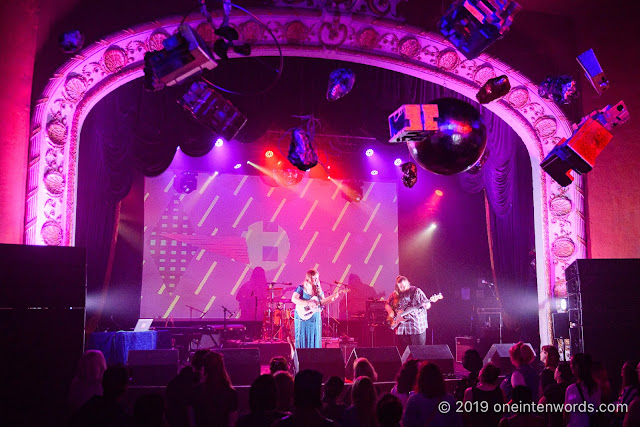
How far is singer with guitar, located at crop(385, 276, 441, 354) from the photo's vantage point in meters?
8.90

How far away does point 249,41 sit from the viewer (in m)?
7.94

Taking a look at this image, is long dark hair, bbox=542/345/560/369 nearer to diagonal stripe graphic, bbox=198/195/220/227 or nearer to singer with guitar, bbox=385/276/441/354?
singer with guitar, bbox=385/276/441/354

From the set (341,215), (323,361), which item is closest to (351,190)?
(341,215)

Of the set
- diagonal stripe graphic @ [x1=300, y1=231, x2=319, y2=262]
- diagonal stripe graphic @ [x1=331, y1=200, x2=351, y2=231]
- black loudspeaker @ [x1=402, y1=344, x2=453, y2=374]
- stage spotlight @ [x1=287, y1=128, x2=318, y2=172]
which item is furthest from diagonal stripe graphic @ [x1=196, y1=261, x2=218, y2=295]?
black loudspeaker @ [x1=402, y1=344, x2=453, y2=374]

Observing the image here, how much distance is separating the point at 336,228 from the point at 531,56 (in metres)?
6.47

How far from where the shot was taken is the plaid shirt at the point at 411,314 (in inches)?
351

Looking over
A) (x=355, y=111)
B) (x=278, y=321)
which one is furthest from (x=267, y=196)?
(x=355, y=111)

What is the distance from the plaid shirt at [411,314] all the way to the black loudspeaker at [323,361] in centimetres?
235

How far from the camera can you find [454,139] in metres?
4.99

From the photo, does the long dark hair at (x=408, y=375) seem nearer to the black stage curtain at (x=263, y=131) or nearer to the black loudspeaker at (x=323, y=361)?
the black loudspeaker at (x=323, y=361)

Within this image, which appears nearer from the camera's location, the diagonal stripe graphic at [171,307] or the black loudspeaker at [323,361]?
the black loudspeaker at [323,361]

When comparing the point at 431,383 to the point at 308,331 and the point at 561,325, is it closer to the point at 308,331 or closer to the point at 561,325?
the point at 561,325

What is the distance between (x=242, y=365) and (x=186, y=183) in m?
7.06

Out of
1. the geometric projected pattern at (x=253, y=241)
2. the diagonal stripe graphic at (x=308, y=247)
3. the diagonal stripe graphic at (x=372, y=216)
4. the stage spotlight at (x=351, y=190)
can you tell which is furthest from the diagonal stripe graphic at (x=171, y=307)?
the diagonal stripe graphic at (x=372, y=216)
